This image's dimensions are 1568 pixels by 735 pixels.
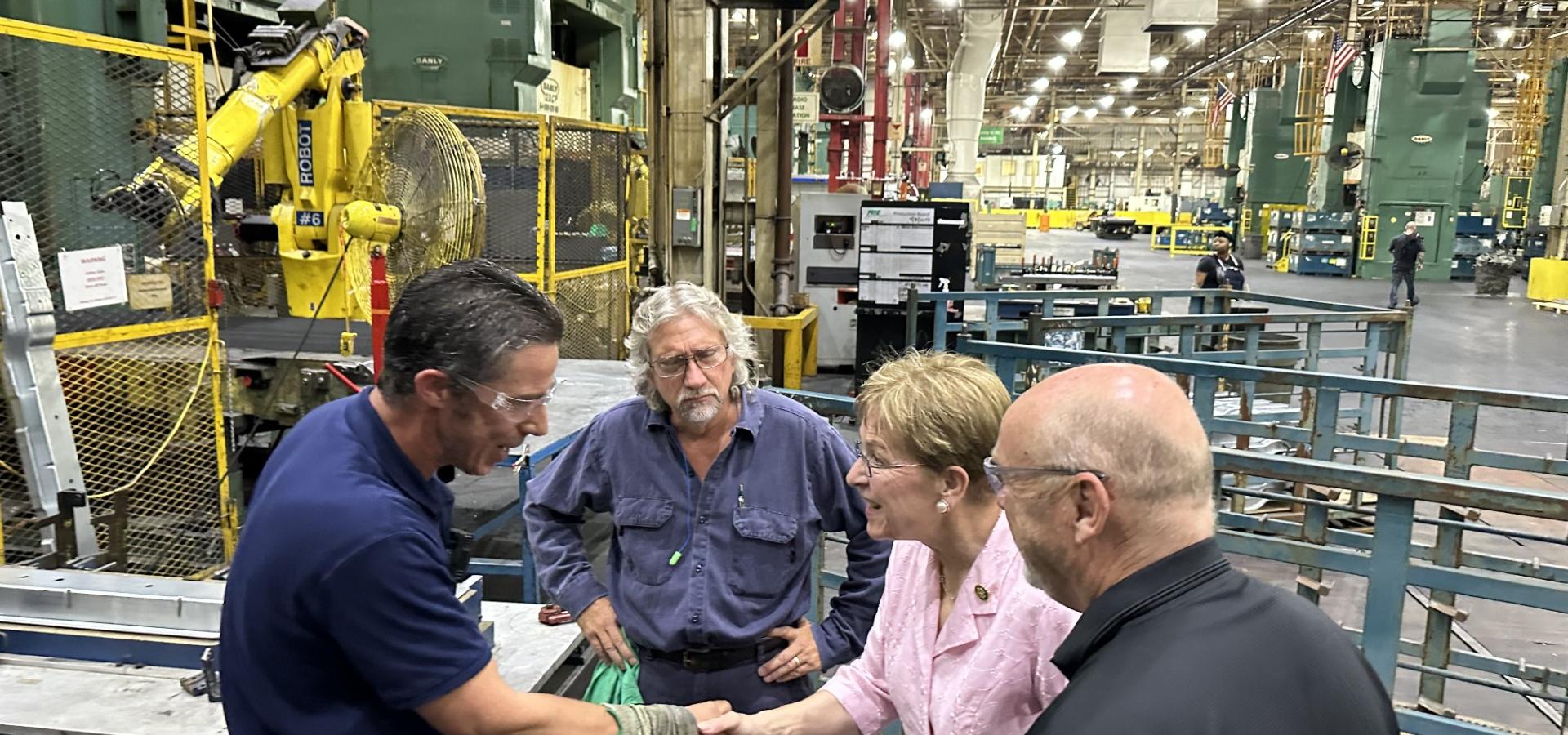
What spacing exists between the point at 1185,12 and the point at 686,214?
1050cm

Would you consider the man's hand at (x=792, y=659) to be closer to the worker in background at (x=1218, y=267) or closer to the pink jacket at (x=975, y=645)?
the pink jacket at (x=975, y=645)

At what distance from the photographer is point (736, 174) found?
1508cm

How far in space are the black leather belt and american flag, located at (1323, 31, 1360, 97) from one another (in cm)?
2315

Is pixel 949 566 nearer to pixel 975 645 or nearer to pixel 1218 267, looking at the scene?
pixel 975 645

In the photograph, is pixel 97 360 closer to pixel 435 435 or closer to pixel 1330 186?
pixel 435 435

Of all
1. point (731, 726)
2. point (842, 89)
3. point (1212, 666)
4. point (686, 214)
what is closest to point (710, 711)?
point (731, 726)

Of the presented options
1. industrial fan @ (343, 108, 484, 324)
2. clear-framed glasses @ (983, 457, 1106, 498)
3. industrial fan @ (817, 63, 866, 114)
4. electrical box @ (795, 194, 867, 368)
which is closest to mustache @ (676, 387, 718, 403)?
clear-framed glasses @ (983, 457, 1106, 498)

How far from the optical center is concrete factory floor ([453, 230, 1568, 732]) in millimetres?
4562

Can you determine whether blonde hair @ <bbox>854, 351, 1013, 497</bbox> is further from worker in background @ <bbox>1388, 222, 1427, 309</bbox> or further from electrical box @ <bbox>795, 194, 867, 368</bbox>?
worker in background @ <bbox>1388, 222, 1427, 309</bbox>

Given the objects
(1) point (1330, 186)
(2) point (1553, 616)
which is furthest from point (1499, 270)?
(2) point (1553, 616)

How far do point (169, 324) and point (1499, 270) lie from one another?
73.1ft

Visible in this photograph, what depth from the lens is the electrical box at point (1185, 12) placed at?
14.3 meters

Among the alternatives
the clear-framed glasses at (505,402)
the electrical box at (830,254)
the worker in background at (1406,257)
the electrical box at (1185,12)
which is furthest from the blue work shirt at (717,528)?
the worker in background at (1406,257)

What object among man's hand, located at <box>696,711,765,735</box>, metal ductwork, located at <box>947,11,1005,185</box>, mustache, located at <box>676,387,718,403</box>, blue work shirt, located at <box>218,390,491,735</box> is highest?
metal ductwork, located at <box>947,11,1005,185</box>
